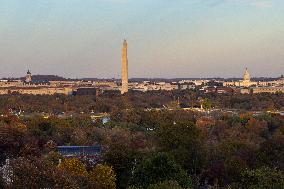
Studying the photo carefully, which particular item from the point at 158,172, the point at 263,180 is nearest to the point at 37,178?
the point at 158,172

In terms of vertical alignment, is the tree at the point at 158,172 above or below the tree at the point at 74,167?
below

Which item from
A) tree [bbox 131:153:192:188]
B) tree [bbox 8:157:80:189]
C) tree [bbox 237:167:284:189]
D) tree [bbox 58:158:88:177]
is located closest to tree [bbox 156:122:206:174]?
tree [bbox 131:153:192:188]

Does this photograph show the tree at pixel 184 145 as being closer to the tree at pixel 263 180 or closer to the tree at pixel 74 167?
the tree at pixel 74 167

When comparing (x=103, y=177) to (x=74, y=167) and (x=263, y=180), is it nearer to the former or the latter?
(x=74, y=167)

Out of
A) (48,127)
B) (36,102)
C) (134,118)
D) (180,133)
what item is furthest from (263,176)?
(36,102)

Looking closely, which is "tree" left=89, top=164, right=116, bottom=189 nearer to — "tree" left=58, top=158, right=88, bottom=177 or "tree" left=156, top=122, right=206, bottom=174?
"tree" left=58, top=158, right=88, bottom=177

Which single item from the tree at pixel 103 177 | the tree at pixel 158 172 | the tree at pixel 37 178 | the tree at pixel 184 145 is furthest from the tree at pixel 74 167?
the tree at pixel 184 145

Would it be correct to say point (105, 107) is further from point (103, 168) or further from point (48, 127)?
point (103, 168)

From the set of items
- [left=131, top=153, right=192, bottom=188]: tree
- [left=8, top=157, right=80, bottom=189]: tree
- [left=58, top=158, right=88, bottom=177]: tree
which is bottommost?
[left=131, top=153, right=192, bottom=188]: tree
